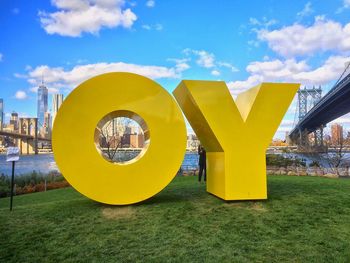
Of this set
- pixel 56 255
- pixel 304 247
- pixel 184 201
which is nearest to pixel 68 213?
pixel 56 255

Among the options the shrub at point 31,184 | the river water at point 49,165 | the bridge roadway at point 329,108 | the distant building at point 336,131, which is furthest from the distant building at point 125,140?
the distant building at point 336,131

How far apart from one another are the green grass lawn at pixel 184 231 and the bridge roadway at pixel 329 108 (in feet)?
62.6

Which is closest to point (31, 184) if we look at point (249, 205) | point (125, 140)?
point (125, 140)

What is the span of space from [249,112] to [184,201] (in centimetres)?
314

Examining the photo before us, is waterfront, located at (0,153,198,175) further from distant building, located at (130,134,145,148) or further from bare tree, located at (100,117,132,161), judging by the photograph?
bare tree, located at (100,117,132,161)

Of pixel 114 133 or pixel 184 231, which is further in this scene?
pixel 114 133

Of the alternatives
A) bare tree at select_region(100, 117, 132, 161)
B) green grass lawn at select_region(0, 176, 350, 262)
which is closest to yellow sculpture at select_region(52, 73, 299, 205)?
green grass lawn at select_region(0, 176, 350, 262)

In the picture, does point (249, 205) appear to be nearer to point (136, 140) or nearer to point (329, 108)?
point (136, 140)

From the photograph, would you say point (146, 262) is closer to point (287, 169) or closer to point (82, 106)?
point (82, 106)

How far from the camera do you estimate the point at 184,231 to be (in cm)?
692

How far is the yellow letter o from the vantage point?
28.1ft

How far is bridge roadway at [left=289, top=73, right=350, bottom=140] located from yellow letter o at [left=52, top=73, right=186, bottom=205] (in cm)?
2024

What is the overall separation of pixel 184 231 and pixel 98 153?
3.26m

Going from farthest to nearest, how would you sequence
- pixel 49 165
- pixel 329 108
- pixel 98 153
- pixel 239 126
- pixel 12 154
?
pixel 49 165 → pixel 329 108 → pixel 12 154 → pixel 239 126 → pixel 98 153
